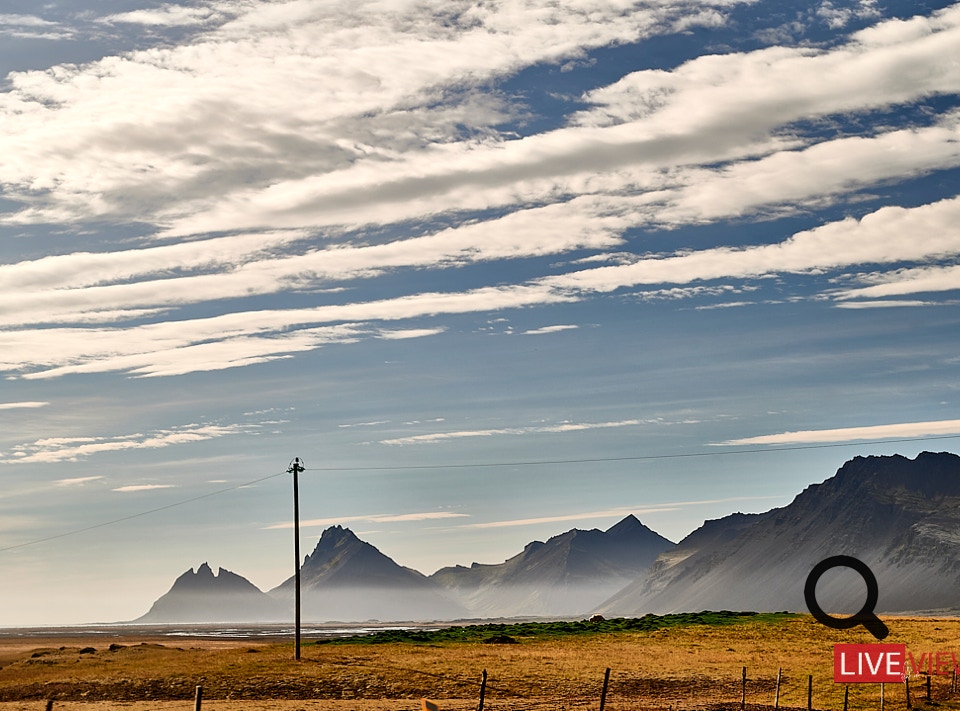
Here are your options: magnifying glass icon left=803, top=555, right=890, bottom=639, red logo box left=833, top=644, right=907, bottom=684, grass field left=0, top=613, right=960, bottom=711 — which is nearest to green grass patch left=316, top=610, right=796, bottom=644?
grass field left=0, top=613, right=960, bottom=711

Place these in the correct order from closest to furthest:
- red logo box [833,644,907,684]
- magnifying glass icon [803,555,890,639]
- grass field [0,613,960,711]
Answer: red logo box [833,644,907,684] < grass field [0,613,960,711] < magnifying glass icon [803,555,890,639]

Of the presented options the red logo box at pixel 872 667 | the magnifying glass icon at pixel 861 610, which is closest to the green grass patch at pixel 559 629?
the magnifying glass icon at pixel 861 610

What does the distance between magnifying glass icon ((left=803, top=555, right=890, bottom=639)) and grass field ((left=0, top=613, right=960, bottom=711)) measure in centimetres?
200

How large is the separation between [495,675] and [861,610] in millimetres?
29297

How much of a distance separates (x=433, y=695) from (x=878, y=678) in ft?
99.5

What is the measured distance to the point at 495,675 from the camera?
84250 millimetres

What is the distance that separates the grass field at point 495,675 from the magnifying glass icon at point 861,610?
2004 millimetres

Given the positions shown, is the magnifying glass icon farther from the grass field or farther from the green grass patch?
the green grass patch

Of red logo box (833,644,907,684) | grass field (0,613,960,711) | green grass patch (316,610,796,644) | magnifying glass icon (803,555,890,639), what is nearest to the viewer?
red logo box (833,644,907,684)

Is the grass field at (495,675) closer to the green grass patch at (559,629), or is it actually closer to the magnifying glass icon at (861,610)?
the magnifying glass icon at (861,610)

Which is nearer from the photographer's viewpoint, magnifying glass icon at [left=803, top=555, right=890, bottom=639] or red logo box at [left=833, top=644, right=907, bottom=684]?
red logo box at [left=833, top=644, right=907, bottom=684]

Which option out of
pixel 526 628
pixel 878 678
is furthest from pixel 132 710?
pixel 526 628

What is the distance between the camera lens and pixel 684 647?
109750 mm

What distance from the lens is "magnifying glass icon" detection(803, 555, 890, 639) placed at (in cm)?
7531
